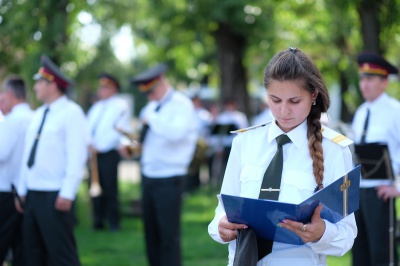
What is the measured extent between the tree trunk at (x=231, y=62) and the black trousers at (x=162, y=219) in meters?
12.2

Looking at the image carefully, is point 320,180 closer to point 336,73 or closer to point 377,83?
point 377,83

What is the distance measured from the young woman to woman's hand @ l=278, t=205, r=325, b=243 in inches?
2.6

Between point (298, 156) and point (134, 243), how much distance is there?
7.10 meters

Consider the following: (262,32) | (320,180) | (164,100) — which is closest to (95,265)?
(164,100)

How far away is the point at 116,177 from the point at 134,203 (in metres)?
1.77

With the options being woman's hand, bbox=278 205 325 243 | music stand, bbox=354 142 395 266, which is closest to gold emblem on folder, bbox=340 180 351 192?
woman's hand, bbox=278 205 325 243

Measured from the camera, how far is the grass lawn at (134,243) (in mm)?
9047

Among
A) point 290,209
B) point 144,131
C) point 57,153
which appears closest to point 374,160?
point 144,131

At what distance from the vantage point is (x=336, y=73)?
21.2 meters

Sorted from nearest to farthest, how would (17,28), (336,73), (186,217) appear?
(17,28), (186,217), (336,73)

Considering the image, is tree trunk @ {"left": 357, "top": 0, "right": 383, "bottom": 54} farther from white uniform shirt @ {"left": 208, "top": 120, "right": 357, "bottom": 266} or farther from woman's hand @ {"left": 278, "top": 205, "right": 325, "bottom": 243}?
woman's hand @ {"left": 278, "top": 205, "right": 325, "bottom": 243}

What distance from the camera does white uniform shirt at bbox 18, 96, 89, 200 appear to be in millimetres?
6480

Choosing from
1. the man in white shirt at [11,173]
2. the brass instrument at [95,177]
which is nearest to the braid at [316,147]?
the man in white shirt at [11,173]

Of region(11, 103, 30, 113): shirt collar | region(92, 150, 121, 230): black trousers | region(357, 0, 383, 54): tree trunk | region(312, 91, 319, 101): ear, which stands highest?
region(357, 0, 383, 54): tree trunk
